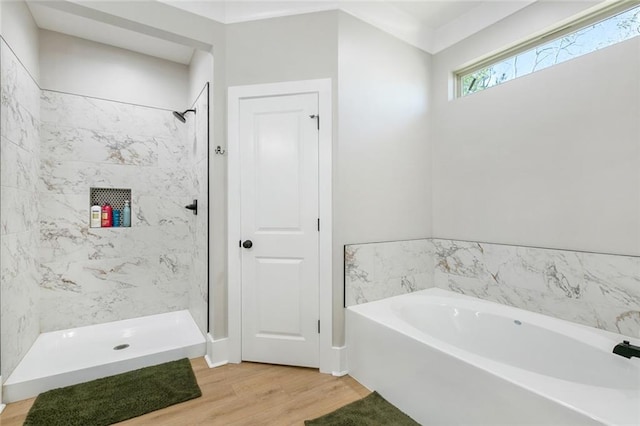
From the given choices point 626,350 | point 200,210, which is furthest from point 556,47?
point 200,210

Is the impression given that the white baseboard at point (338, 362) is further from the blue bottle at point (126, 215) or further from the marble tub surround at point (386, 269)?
the blue bottle at point (126, 215)

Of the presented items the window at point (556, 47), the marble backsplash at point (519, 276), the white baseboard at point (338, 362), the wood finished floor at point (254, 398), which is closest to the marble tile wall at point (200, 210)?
the wood finished floor at point (254, 398)

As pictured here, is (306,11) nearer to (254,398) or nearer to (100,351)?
(254,398)

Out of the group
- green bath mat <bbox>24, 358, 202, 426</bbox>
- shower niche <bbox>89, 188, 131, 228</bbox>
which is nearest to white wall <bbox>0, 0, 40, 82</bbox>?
shower niche <bbox>89, 188, 131, 228</bbox>

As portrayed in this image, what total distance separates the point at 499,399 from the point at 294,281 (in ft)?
4.52

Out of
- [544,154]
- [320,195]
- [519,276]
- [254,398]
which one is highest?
[544,154]

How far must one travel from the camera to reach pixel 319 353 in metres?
2.16

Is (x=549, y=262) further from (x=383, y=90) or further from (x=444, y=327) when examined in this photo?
(x=383, y=90)

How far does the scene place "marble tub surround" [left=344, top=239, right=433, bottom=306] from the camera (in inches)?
86.6

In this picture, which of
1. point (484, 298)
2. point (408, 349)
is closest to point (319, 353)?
point (408, 349)

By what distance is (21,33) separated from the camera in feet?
6.82

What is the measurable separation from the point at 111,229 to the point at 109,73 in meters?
1.48

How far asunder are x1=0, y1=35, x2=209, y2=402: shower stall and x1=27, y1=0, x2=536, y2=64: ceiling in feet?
1.75

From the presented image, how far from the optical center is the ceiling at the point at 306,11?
2.10 m
